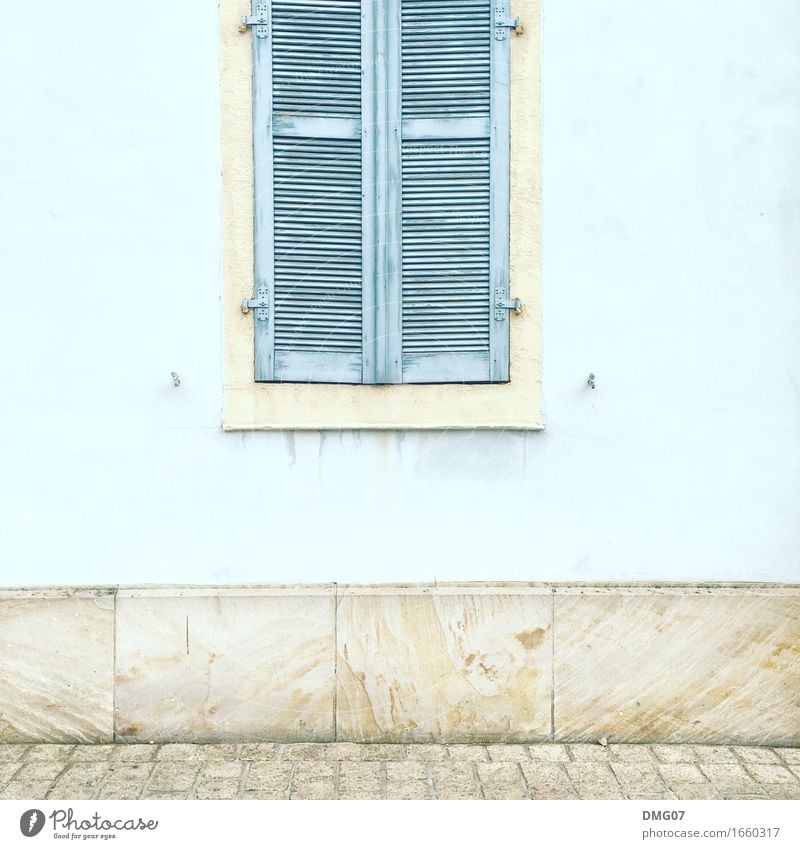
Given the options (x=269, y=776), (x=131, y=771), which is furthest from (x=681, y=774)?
(x=131, y=771)

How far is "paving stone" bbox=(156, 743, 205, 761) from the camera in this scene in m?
4.60

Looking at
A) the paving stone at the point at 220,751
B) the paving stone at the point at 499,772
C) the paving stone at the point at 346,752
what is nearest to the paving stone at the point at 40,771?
the paving stone at the point at 220,751

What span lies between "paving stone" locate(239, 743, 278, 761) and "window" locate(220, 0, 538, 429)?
153 centimetres

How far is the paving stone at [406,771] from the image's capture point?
4.39 m

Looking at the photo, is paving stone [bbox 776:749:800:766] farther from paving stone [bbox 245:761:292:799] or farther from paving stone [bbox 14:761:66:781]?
paving stone [bbox 14:761:66:781]

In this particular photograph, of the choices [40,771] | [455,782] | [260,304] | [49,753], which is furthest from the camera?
[260,304]

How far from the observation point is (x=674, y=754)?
4.67m

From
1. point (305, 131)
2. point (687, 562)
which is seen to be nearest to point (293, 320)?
point (305, 131)

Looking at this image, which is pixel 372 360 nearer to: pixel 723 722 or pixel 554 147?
pixel 554 147

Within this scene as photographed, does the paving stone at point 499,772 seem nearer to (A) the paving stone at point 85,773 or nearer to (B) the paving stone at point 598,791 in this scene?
(B) the paving stone at point 598,791

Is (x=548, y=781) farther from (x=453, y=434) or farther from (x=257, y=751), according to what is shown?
(x=453, y=434)

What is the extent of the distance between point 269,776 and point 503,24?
3.63 metres

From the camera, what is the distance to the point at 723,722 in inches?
188

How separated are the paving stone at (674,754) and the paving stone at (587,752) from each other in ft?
0.80
